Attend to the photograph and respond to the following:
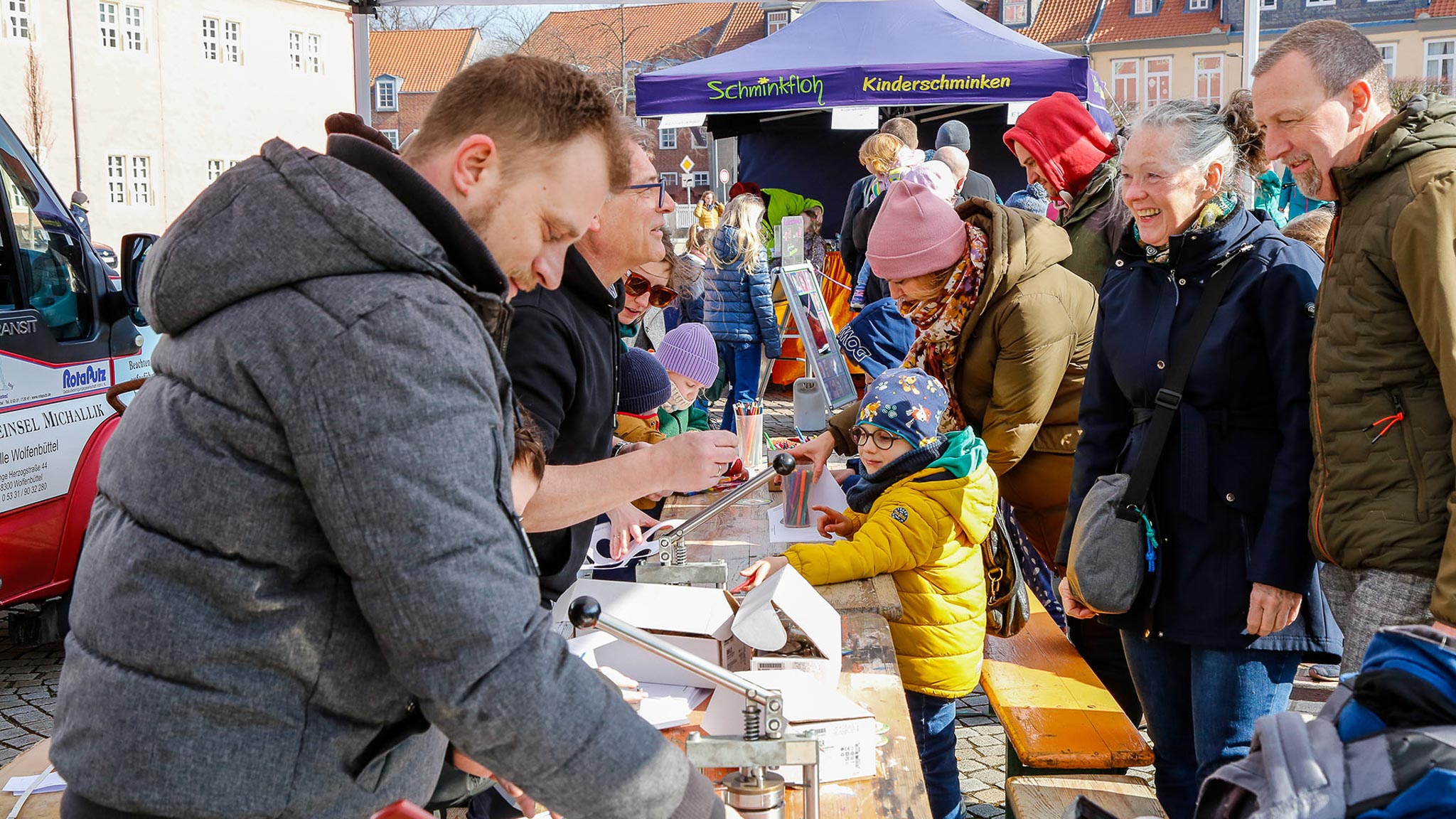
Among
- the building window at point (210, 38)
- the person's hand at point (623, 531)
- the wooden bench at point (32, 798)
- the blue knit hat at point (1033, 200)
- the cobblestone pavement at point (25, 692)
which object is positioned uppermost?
the building window at point (210, 38)

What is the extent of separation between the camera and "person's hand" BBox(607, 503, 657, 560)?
2795 mm

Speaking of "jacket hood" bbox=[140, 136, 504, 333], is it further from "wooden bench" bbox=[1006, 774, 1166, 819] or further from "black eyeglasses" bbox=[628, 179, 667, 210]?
"wooden bench" bbox=[1006, 774, 1166, 819]

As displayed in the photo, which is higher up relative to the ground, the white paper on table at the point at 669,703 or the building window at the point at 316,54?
the building window at the point at 316,54

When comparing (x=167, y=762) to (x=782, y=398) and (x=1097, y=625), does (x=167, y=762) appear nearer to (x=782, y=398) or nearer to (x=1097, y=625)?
(x=1097, y=625)

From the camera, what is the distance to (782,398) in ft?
33.1

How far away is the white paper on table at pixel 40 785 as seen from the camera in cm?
184

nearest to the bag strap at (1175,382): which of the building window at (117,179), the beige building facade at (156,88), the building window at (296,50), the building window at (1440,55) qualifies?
the beige building facade at (156,88)

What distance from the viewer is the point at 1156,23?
131 feet

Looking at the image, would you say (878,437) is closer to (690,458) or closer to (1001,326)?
(1001,326)

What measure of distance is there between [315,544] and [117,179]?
93.0ft

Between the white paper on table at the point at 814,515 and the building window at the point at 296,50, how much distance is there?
98.3 ft

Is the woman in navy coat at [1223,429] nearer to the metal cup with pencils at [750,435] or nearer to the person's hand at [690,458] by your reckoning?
the person's hand at [690,458]

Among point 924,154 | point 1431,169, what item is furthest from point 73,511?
point 924,154

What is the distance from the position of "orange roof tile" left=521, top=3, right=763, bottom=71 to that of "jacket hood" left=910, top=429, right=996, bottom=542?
37.0 meters
